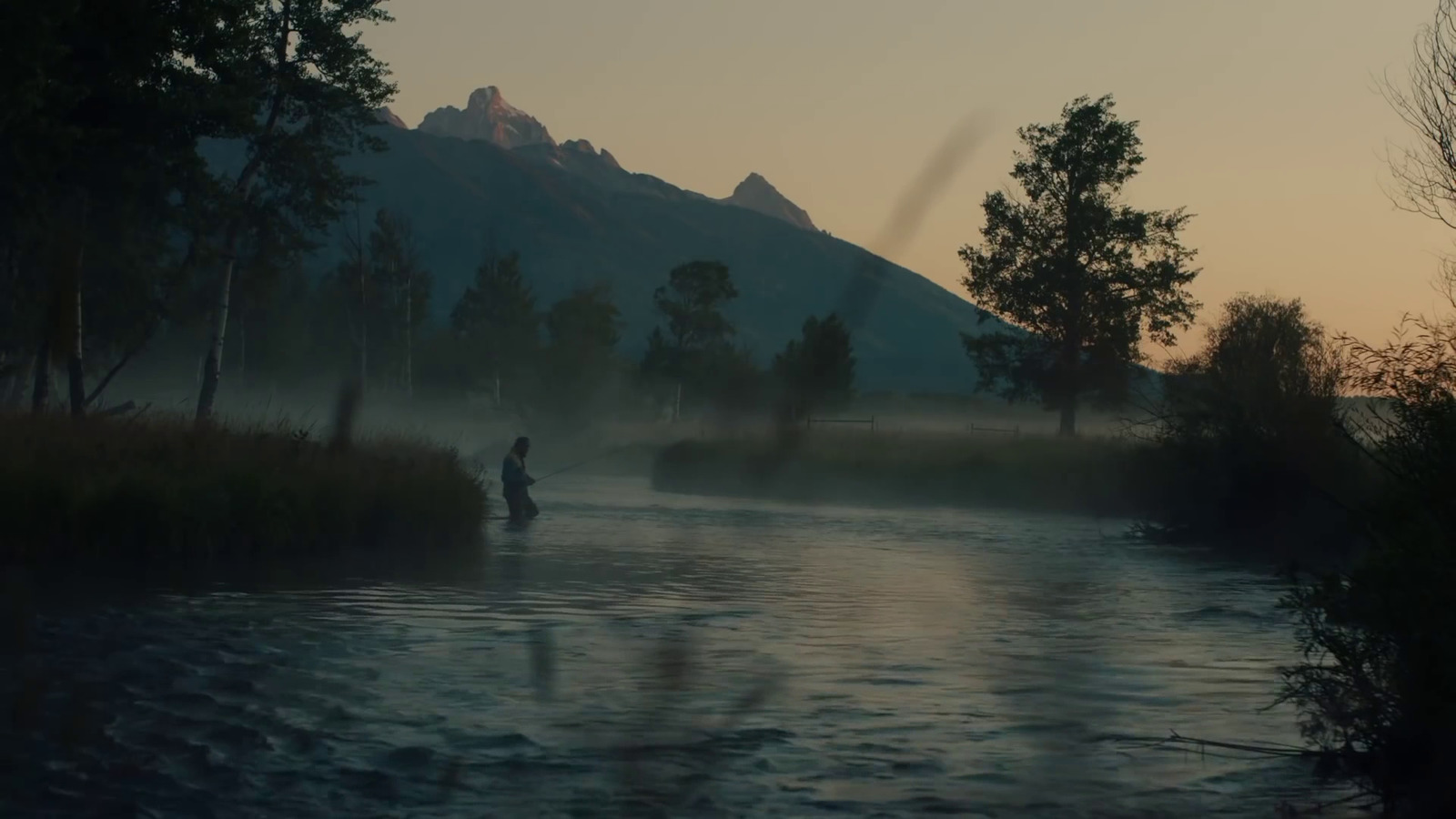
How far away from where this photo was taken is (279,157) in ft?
118

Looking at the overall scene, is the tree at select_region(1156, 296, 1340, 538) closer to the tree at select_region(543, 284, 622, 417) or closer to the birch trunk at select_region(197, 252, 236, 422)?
the birch trunk at select_region(197, 252, 236, 422)

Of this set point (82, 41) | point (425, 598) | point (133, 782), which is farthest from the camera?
point (82, 41)

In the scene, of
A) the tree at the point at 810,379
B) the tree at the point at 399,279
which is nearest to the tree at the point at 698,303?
the tree at the point at 399,279

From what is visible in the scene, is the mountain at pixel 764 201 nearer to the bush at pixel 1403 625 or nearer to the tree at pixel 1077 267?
→ the bush at pixel 1403 625

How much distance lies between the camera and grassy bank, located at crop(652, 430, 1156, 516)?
42.8 m

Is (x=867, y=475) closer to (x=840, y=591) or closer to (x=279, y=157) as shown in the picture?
(x=279, y=157)

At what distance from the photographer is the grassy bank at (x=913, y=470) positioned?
42.8 meters

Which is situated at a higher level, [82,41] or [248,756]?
[82,41]

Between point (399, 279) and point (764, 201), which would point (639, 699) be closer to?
point (764, 201)

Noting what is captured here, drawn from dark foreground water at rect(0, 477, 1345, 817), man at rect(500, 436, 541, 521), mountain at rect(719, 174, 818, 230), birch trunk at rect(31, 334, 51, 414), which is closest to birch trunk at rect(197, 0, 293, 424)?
birch trunk at rect(31, 334, 51, 414)

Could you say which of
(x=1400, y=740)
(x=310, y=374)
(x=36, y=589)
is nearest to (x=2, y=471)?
(x=36, y=589)

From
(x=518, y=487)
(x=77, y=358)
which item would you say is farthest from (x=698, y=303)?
(x=77, y=358)

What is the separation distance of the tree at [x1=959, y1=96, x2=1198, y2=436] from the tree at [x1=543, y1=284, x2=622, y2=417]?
2013 inches

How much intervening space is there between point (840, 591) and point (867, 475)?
31.2 metres
